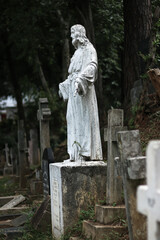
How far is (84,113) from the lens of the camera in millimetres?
6914

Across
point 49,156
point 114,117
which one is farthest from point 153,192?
point 49,156

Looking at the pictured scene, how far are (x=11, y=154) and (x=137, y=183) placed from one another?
675 inches

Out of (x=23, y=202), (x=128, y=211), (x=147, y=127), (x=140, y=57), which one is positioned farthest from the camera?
(x=140, y=57)

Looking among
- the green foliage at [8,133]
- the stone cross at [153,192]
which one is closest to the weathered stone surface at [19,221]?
the stone cross at [153,192]

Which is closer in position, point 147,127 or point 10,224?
point 10,224

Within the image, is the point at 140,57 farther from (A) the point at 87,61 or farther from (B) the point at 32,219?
(B) the point at 32,219

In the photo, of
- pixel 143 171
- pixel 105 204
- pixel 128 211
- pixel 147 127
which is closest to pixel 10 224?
pixel 105 204

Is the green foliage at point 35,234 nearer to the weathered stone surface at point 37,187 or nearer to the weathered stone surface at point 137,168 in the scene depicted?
the weathered stone surface at point 37,187

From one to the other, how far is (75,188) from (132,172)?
282cm

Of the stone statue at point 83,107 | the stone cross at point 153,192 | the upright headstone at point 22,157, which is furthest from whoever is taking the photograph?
the upright headstone at point 22,157

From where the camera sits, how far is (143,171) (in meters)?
3.98

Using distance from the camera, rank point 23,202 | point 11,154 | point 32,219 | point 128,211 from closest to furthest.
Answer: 1. point 128,211
2. point 32,219
3. point 23,202
4. point 11,154

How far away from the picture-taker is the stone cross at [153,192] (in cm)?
265

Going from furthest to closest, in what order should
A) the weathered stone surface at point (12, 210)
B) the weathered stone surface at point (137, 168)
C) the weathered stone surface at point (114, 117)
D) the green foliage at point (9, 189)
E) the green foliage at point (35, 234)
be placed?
the green foliage at point (9, 189)
the weathered stone surface at point (12, 210)
the green foliage at point (35, 234)
the weathered stone surface at point (114, 117)
the weathered stone surface at point (137, 168)
